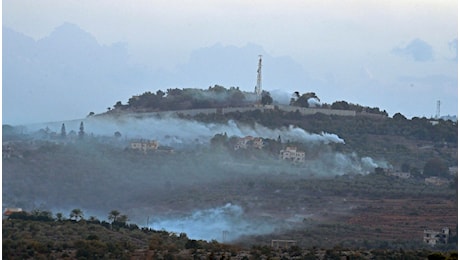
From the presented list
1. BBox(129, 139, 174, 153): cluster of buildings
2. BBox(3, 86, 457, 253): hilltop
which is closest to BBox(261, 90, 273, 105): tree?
BBox(3, 86, 457, 253): hilltop

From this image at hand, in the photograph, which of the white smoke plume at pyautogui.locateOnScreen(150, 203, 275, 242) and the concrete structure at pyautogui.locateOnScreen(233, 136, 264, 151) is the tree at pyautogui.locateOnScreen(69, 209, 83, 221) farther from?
the concrete structure at pyautogui.locateOnScreen(233, 136, 264, 151)

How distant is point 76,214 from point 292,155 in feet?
46.3

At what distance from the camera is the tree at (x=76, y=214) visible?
4458cm

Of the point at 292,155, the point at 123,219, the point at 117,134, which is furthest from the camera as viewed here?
the point at 117,134

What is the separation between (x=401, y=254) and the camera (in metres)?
38.7

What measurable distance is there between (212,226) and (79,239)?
968 centimetres

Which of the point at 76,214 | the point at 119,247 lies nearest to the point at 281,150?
the point at 76,214

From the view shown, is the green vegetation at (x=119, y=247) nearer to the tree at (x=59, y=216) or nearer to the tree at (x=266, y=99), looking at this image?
the tree at (x=59, y=216)

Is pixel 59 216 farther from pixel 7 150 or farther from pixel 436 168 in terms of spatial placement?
pixel 436 168

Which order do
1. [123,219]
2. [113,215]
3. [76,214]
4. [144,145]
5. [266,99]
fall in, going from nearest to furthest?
1. [123,219]
2. [76,214]
3. [113,215]
4. [144,145]
5. [266,99]

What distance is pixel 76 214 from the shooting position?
45.6 metres

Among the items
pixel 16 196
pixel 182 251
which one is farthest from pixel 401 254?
pixel 16 196

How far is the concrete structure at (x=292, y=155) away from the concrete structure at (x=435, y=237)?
42.3 ft

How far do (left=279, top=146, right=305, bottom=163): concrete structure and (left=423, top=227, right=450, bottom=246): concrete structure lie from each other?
12.9 m
